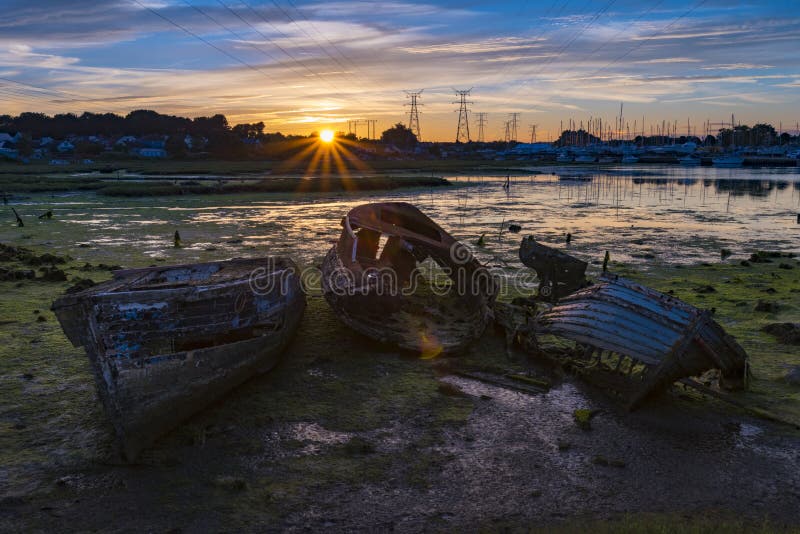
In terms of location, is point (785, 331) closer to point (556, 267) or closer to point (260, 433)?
point (556, 267)

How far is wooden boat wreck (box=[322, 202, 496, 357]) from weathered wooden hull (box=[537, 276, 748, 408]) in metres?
2.66

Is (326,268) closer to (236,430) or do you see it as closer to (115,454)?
(236,430)

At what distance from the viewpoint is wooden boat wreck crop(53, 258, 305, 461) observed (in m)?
6.64

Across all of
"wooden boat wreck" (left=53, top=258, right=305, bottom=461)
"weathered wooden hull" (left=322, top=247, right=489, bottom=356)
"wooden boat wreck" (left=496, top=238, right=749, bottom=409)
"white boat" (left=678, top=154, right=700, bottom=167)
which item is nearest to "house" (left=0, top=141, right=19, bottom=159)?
"weathered wooden hull" (left=322, top=247, right=489, bottom=356)

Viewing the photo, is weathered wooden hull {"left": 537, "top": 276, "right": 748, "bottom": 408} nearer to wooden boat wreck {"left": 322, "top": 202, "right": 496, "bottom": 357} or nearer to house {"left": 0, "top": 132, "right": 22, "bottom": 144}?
wooden boat wreck {"left": 322, "top": 202, "right": 496, "bottom": 357}

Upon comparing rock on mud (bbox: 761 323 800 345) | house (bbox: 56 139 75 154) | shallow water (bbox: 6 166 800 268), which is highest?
house (bbox: 56 139 75 154)

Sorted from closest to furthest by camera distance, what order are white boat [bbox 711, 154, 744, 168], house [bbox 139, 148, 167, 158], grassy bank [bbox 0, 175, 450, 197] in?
grassy bank [bbox 0, 175, 450, 197] → white boat [bbox 711, 154, 744, 168] → house [bbox 139, 148, 167, 158]

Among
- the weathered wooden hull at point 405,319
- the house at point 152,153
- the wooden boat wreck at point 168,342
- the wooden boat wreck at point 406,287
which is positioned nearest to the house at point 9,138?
the house at point 152,153

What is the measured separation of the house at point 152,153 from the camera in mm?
118425

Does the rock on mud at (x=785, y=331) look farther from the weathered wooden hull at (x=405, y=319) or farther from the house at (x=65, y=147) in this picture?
Result: the house at (x=65, y=147)

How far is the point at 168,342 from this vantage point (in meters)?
7.55

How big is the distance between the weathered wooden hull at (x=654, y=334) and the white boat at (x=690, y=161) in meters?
129

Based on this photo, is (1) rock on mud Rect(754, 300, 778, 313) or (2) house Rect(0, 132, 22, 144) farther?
(2) house Rect(0, 132, 22, 144)

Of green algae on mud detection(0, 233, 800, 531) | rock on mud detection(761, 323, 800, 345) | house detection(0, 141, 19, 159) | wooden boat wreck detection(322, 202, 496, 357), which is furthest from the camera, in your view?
house detection(0, 141, 19, 159)
